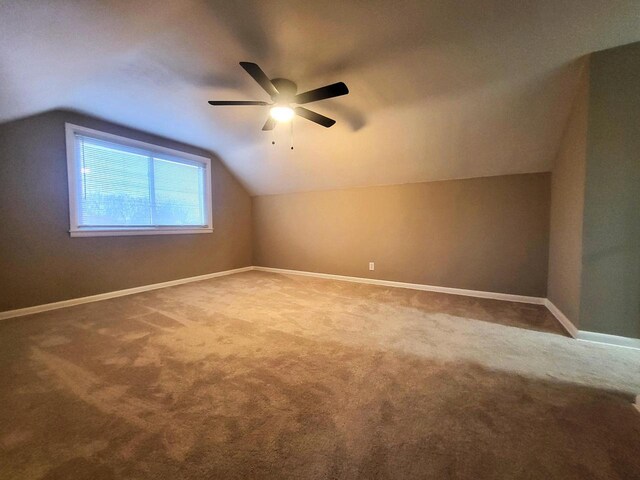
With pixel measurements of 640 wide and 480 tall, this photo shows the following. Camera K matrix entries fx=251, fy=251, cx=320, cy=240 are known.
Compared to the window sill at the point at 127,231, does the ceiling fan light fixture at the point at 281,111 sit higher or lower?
higher

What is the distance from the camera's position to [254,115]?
3.31 metres

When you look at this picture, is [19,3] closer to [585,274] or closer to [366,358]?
[366,358]

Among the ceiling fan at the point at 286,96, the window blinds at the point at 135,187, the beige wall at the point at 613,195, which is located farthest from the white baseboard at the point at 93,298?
the beige wall at the point at 613,195

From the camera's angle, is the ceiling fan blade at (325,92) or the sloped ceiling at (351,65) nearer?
the sloped ceiling at (351,65)

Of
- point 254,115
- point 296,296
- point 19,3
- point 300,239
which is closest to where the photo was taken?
point 19,3

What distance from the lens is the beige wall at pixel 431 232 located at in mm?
3393

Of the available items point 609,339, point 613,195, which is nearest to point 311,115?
point 613,195

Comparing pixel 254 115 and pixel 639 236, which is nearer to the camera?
pixel 639 236

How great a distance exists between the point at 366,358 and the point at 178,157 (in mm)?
4404

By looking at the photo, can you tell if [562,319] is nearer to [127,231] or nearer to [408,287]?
[408,287]

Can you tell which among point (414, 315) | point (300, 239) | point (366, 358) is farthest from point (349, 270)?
point (366, 358)

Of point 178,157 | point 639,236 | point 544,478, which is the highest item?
point 178,157

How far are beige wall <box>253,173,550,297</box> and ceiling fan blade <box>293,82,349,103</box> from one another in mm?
2394

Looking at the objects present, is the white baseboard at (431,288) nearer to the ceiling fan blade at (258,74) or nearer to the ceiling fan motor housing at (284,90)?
the ceiling fan motor housing at (284,90)
